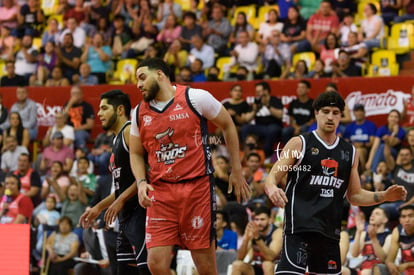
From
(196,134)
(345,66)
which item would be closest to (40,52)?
(345,66)

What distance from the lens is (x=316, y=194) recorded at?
29.9 feet

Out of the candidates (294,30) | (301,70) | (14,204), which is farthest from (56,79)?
(301,70)

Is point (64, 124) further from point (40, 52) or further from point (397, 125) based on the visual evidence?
point (397, 125)

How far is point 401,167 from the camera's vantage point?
15273 millimetres

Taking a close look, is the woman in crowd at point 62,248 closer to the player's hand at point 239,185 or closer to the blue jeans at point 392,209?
the blue jeans at point 392,209

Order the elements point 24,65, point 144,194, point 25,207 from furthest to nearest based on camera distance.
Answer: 1. point 24,65
2. point 25,207
3. point 144,194

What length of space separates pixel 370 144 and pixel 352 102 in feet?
4.24

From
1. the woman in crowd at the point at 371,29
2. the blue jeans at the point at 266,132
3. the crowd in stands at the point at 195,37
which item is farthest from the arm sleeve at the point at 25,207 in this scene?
the woman in crowd at the point at 371,29

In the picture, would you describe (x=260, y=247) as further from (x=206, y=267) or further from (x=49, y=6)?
(x=49, y=6)

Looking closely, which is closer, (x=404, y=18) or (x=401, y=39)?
(x=401, y=39)

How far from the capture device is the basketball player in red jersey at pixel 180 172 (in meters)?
8.77

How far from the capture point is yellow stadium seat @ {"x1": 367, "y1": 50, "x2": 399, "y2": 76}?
18.6 meters

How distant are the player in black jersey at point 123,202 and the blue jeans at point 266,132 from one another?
307 inches

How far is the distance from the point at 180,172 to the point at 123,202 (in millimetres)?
947
